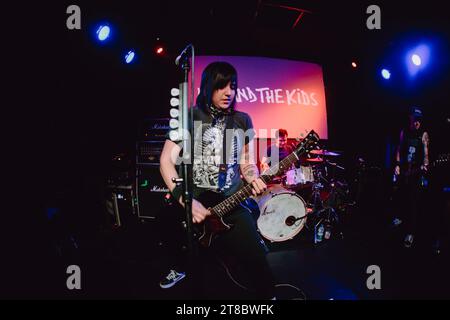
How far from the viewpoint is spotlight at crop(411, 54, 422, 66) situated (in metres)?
5.11

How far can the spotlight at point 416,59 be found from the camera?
201 inches

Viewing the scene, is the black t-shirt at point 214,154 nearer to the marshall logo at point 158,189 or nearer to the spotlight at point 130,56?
the marshall logo at point 158,189

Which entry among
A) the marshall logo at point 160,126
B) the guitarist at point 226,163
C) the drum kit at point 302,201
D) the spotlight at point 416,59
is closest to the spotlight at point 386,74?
the spotlight at point 416,59

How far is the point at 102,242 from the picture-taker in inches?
165

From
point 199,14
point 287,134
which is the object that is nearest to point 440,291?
point 287,134

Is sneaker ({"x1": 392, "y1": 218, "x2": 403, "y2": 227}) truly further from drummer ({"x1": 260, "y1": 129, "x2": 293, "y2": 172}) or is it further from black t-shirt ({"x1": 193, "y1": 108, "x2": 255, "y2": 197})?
black t-shirt ({"x1": 193, "y1": 108, "x2": 255, "y2": 197})

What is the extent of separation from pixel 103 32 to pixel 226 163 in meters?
3.57

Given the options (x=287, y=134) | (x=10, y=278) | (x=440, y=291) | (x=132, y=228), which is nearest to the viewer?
(x=10, y=278)

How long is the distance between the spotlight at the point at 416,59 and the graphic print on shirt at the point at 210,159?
5150mm

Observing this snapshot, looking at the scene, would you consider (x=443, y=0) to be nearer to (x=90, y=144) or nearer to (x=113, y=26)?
(x=113, y=26)

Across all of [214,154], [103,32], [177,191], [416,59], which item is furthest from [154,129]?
[416,59]

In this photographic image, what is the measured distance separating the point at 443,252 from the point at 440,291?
141cm

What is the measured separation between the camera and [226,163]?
7.78ft

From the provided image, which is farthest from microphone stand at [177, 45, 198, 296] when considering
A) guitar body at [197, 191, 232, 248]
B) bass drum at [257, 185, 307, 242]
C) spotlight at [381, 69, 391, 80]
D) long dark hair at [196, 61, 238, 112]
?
spotlight at [381, 69, 391, 80]
